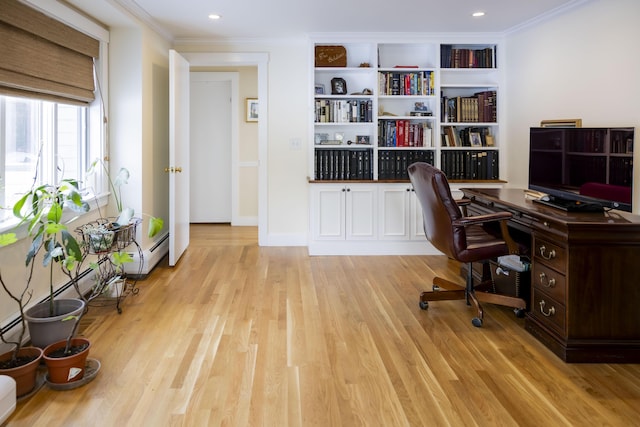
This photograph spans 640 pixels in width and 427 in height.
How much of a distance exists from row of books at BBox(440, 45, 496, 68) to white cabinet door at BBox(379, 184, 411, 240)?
4.60ft

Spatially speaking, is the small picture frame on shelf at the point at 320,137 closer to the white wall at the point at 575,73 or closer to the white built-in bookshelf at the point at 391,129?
the white built-in bookshelf at the point at 391,129

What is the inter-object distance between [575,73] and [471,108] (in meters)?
1.46

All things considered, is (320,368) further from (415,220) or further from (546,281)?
(415,220)

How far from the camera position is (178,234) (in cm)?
489

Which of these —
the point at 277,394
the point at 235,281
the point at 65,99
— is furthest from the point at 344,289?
the point at 65,99

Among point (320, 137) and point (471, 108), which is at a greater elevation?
point (471, 108)

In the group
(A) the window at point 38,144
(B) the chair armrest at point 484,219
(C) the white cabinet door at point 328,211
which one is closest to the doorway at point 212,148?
(C) the white cabinet door at point 328,211

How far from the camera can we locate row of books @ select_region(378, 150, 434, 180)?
5414 millimetres

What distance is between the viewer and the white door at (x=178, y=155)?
4.57m

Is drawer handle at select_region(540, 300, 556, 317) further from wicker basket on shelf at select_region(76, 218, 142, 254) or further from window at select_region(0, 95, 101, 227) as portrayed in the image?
window at select_region(0, 95, 101, 227)

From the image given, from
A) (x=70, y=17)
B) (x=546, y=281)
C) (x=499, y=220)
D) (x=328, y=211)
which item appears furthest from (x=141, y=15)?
(x=546, y=281)

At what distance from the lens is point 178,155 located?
189 inches

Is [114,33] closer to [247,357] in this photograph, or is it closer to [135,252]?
[135,252]

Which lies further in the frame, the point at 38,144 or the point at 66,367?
the point at 38,144
